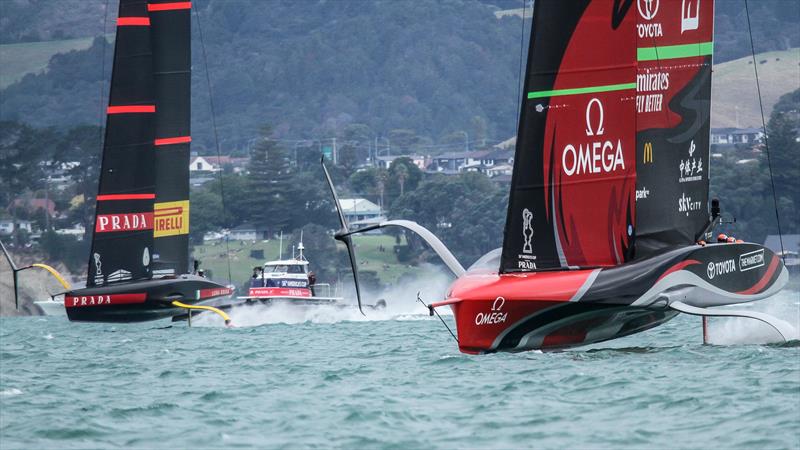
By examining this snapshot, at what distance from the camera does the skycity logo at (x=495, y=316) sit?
54.5 ft

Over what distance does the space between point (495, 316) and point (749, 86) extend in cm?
13205

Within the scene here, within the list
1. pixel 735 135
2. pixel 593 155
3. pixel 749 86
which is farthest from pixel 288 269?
pixel 749 86

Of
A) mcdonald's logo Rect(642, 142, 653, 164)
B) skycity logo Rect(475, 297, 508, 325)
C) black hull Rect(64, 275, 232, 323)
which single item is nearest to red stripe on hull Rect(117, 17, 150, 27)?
black hull Rect(64, 275, 232, 323)

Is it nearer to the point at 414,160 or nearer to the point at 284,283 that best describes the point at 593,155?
the point at 284,283

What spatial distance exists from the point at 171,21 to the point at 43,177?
6277 centimetres

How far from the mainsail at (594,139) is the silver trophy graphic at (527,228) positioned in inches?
0.6

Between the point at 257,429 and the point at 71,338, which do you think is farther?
the point at 71,338

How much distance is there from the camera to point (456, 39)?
181875 millimetres

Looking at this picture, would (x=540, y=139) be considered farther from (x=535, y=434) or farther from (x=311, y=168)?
(x=311, y=168)

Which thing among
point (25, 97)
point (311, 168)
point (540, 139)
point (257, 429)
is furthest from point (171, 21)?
point (25, 97)

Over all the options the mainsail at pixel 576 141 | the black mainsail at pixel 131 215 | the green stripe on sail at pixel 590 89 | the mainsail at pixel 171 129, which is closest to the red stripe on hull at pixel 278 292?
the mainsail at pixel 171 129

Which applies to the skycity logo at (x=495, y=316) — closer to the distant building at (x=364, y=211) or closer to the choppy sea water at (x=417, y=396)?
the choppy sea water at (x=417, y=396)

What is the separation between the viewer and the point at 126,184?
29.9 m

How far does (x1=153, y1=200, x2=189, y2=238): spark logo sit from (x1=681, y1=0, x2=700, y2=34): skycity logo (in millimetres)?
15305
